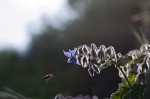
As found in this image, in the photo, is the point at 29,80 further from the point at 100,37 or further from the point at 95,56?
the point at 95,56

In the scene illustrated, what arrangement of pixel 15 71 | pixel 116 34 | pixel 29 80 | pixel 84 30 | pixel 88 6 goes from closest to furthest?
pixel 29 80 < pixel 15 71 < pixel 116 34 < pixel 84 30 < pixel 88 6

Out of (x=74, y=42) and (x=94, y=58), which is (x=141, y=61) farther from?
(x=74, y=42)

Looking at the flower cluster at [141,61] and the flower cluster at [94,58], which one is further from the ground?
the flower cluster at [94,58]

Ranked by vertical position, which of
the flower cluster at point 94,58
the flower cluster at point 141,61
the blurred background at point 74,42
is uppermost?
the blurred background at point 74,42

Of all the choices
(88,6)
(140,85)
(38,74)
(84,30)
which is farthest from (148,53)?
(88,6)

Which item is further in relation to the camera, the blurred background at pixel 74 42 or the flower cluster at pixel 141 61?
the blurred background at pixel 74 42

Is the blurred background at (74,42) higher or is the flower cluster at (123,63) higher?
the blurred background at (74,42)

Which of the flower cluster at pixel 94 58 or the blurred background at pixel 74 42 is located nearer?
the flower cluster at pixel 94 58

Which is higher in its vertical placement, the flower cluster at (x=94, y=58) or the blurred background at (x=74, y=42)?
the blurred background at (x=74, y=42)
